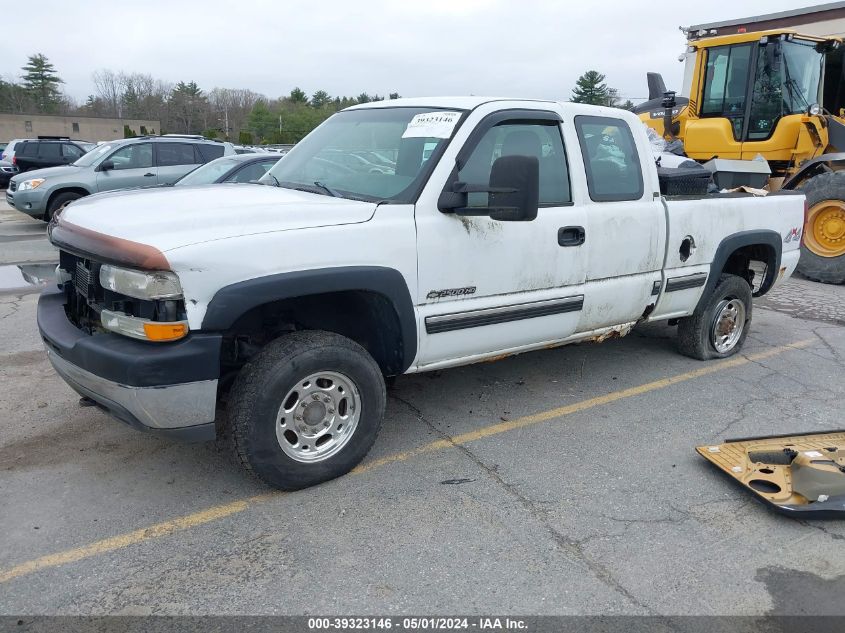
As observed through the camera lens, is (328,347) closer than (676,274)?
Yes

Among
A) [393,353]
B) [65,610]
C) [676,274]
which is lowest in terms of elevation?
[65,610]

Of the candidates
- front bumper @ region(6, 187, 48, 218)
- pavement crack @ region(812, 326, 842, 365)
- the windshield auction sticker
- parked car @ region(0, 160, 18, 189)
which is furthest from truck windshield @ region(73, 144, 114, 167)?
pavement crack @ region(812, 326, 842, 365)

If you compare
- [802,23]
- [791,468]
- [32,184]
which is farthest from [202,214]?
[802,23]

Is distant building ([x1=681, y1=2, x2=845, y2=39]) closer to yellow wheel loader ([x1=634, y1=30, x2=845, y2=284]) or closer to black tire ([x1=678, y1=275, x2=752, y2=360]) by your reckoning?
yellow wheel loader ([x1=634, y1=30, x2=845, y2=284])

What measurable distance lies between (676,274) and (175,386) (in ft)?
11.9

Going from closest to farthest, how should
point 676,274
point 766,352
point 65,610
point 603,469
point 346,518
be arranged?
point 65,610 < point 346,518 < point 603,469 < point 676,274 < point 766,352

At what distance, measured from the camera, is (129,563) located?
2908 millimetres

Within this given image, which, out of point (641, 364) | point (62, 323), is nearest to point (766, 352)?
point (641, 364)

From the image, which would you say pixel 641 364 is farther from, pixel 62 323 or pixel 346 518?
pixel 62 323

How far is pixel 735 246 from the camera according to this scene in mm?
5379

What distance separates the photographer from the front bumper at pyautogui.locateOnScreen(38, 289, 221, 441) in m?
2.92

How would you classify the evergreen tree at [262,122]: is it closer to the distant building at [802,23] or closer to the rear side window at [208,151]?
the rear side window at [208,151]

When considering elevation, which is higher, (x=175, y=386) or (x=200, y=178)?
(x=200, y=178)

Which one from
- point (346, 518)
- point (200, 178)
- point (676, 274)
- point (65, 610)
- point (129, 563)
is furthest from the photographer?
point (200, 178)
